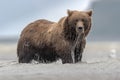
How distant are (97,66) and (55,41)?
48.6 inches

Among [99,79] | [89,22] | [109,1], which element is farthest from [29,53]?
[109,1]

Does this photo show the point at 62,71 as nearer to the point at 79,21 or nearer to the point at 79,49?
the point at 79,21

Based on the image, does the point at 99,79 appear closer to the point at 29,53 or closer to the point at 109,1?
the point at 29,53

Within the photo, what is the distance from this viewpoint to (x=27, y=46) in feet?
58.6

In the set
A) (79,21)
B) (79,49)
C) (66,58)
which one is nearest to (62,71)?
(66,58)

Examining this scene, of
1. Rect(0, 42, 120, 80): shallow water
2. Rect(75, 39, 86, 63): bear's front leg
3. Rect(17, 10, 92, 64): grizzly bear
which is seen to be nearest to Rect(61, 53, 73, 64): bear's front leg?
Rect(17, 10, 92, 64): grizzly bear

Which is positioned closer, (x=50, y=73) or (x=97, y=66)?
(x=50, y=73)

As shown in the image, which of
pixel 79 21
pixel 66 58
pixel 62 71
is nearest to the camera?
pixel 62 71

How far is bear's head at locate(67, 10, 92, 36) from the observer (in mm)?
16891

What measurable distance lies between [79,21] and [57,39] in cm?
61

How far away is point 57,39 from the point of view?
17.2 meters

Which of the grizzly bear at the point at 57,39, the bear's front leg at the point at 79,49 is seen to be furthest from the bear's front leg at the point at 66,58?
the bear's front leg at the point at 79,49

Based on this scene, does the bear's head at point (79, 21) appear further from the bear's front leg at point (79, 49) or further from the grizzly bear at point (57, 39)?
the bear's front leg at point (79, 49)

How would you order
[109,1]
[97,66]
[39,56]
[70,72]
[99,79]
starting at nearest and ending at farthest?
1. [99,79]
2. [70,72]
3. [97,66]
4. [39,56]
5. [109,1]
